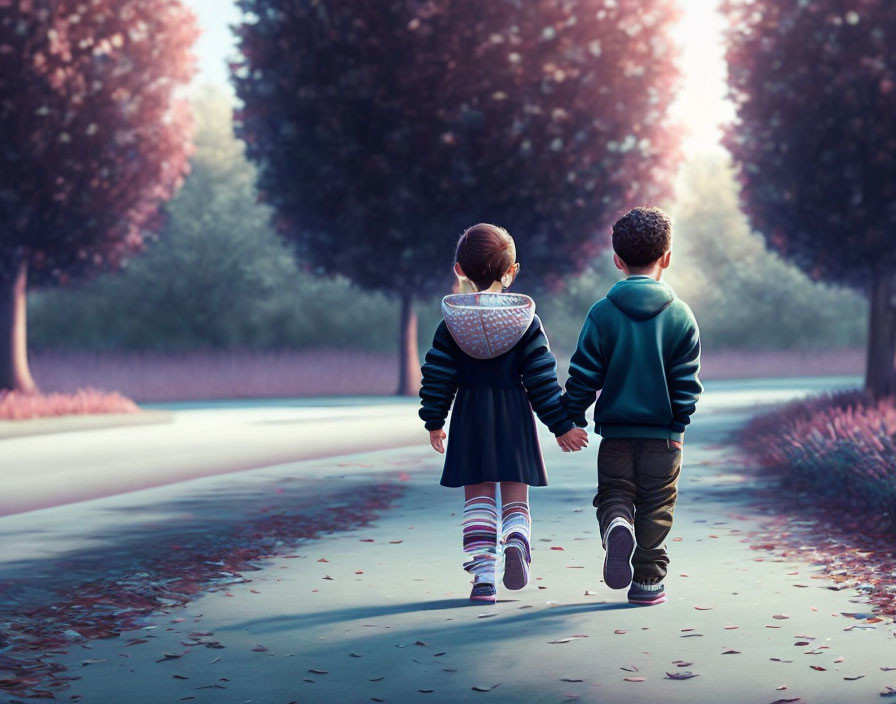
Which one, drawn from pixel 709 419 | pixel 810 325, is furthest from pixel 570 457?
pixel 810 325

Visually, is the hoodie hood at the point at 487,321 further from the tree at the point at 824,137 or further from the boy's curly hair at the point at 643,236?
the tree at the point at 824,137

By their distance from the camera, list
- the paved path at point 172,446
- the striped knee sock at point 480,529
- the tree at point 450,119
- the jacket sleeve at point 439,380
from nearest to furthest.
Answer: the jacket sleeve at point 439,380
the striped knee sock at point 480,529
the paved path at point 172,446
the tree at point 450,119

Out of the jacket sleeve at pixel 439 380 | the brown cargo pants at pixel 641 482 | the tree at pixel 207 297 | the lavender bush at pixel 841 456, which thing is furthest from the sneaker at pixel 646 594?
the tree at pixel 207 297

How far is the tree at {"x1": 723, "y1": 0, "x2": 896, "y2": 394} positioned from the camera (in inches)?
760

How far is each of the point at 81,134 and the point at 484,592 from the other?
728 inches

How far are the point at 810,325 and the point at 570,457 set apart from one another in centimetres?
3515

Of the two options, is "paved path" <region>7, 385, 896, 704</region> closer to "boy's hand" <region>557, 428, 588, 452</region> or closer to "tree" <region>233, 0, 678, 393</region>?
"boy's hand" <region>557, 428, 588, 452</region>

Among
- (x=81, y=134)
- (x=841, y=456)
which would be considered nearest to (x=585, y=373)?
(x=841, y=456)

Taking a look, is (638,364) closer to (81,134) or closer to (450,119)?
(81,134)

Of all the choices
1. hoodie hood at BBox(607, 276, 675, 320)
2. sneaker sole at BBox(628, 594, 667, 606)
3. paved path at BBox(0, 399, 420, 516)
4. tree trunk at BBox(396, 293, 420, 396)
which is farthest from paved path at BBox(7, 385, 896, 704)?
tree trunk at BBox(396, 293, 420, 396)

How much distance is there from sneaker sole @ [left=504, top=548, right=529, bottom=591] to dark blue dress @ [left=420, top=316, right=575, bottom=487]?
38 centimetres

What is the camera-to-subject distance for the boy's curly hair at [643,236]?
7262 millimetres

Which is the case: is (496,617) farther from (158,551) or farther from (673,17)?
(673,17)

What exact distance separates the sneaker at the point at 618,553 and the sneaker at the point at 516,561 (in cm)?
48
